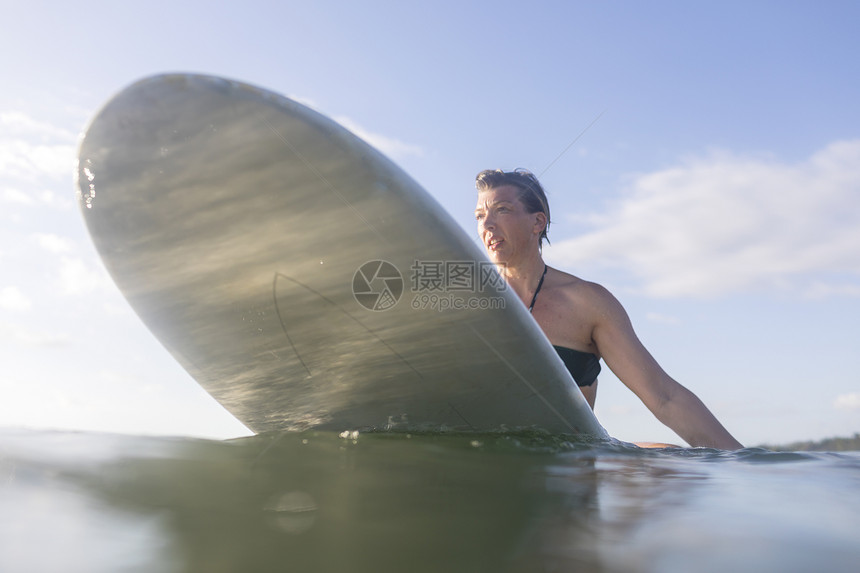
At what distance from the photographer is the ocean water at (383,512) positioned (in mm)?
563

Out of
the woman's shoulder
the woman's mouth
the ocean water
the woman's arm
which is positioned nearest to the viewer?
the ocean water

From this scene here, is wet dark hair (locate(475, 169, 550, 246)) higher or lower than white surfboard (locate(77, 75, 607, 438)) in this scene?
higher

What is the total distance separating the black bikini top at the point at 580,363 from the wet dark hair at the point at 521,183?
2.43 ft

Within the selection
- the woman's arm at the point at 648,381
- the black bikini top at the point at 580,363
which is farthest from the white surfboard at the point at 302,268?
the black bikini top at the point at 580,363

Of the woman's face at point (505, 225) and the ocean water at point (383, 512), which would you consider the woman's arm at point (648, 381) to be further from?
the ocean water at point (383, 512)

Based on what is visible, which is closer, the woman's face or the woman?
the woman

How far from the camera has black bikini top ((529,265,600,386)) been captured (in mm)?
2660

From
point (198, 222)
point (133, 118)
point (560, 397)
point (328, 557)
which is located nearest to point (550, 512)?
point (328, 557)

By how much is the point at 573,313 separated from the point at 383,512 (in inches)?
81.8

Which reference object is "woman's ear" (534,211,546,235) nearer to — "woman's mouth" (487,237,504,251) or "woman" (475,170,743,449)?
"woman" (475,170,743,449)

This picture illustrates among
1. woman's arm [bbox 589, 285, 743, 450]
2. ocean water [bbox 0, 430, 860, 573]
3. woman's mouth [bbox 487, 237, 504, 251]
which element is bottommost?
ocean water [bbox 0, 430, 860, 573]

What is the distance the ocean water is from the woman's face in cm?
183

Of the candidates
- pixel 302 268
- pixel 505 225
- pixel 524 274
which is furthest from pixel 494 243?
pixel 302 268

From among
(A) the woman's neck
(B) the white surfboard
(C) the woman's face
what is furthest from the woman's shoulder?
(B) the white surfboard
